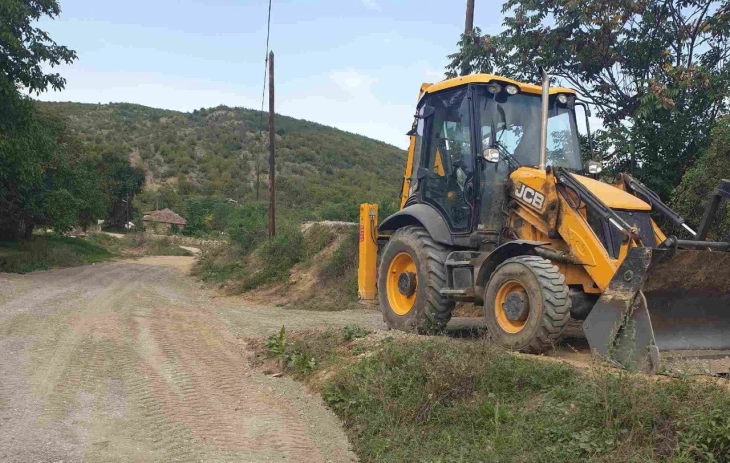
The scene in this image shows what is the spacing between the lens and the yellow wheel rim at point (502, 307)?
6.85 m

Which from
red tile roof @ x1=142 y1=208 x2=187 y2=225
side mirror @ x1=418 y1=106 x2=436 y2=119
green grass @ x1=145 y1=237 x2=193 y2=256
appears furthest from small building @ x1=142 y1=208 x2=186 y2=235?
side mirror @ x1=418 y1=106 x2=436 y2=119

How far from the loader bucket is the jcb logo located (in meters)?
1.52

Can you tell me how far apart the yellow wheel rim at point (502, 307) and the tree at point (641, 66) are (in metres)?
6.14

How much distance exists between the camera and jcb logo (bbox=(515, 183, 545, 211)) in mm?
7371

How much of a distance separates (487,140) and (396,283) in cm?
248

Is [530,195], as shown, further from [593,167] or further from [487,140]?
[593,167]

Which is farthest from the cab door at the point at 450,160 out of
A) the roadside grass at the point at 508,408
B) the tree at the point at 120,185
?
the tree at the point at 120,185

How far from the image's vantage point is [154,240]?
145 ft

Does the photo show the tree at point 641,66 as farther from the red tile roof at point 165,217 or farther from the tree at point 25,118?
the red tile roof at point 165,217

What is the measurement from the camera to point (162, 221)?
57.5m

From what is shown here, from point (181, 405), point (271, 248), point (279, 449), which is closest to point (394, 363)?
point (279, 449)

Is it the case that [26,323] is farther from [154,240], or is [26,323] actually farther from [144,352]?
[154,240]

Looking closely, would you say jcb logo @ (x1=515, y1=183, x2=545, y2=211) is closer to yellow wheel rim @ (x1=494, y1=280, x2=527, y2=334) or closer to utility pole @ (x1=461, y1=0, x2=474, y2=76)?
yellow wheel rim @ (x1=494, y1=280, x2=527, y2=334)

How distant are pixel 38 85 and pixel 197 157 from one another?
48860 mm
